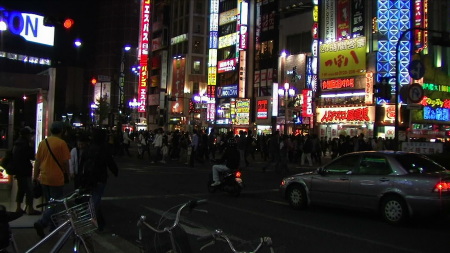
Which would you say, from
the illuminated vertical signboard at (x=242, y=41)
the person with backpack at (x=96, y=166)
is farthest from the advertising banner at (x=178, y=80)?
the person with backpack at (x=96, y=166)

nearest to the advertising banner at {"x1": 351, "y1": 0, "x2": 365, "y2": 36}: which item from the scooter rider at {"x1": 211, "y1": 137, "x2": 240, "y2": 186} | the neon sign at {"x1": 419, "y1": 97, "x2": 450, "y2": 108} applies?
the neon sign at {"x1": 419, "y1": 97, "x2": 450, "y2": 108}

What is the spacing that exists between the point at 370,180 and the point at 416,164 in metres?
1.01

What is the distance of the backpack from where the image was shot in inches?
331

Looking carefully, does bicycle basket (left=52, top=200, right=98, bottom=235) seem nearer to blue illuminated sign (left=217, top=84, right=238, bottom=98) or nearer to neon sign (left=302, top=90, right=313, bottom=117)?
neon sign (left=302, top=90, right=313, bottom=117)

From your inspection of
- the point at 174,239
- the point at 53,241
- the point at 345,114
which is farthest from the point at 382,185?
the point at 345,114

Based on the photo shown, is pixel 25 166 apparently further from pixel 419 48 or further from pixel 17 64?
pixel 419 48

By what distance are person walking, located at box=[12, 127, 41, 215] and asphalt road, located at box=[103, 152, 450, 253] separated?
1.62m

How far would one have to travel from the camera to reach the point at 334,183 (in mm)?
10000

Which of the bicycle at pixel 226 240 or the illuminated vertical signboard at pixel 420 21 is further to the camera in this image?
the illuminated vertical signboard at pixel 420 21

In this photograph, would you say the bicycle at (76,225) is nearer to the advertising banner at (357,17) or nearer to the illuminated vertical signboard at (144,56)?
the advertising banner at (357,17)

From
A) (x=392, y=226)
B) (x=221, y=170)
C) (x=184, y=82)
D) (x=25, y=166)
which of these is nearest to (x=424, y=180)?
(x=392, y=226)

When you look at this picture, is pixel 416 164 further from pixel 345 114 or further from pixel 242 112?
pixel 242 112

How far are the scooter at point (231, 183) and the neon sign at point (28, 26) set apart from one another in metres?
6.11

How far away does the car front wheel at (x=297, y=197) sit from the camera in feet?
35.1
